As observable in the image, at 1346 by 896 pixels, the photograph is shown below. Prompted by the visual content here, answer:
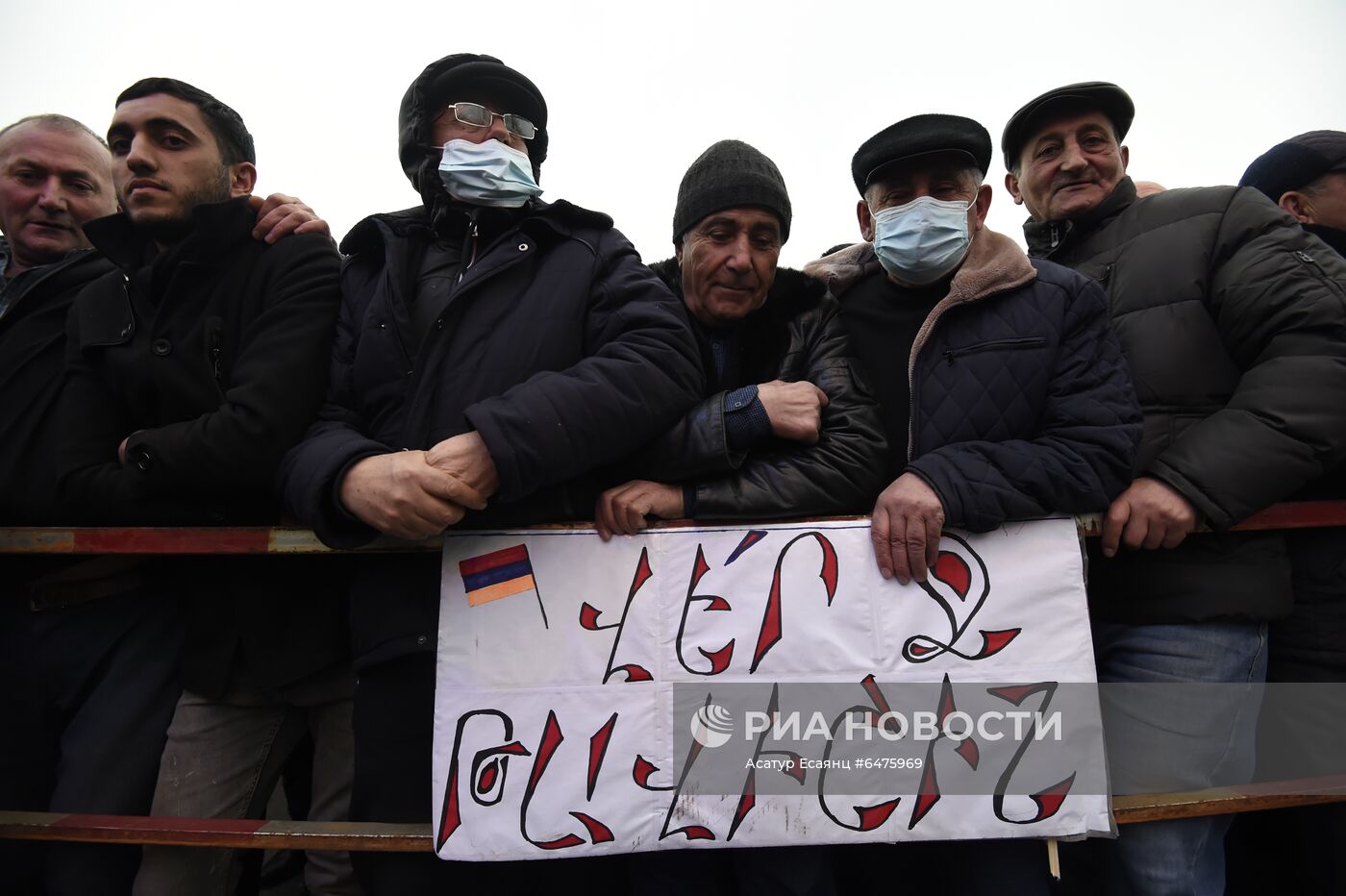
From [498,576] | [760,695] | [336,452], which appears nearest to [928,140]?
[760,695]

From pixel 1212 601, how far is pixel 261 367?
2.98 m

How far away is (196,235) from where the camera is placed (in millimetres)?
2141

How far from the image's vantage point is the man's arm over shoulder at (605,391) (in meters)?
1.65

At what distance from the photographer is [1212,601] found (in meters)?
1.96

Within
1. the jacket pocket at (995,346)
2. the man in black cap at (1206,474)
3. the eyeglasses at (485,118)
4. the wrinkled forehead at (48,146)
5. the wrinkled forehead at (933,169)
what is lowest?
the man in black cap at (1206,474)

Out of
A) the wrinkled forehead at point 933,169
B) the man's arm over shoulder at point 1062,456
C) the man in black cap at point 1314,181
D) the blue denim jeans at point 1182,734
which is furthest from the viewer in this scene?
the man in black cap at point 1314,181

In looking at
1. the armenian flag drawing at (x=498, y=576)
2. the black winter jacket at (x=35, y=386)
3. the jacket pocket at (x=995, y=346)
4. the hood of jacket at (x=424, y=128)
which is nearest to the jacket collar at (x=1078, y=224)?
the jacket pocket at (x=995, y=346)

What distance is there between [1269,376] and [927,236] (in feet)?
3.63

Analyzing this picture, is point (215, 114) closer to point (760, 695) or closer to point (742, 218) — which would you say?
point (742, 218)

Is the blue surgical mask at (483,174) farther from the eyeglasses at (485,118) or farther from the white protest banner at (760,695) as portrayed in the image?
the white protest banner at (760,695)

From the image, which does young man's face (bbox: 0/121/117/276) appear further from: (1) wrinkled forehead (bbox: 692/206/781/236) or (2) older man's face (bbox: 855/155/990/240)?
(2) older man's face (bbox: 855/155/990/240)

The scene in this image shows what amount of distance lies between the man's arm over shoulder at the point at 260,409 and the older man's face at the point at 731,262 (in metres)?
1.25

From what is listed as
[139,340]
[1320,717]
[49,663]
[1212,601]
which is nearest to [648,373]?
[139,340]

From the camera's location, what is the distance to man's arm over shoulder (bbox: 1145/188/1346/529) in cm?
186
